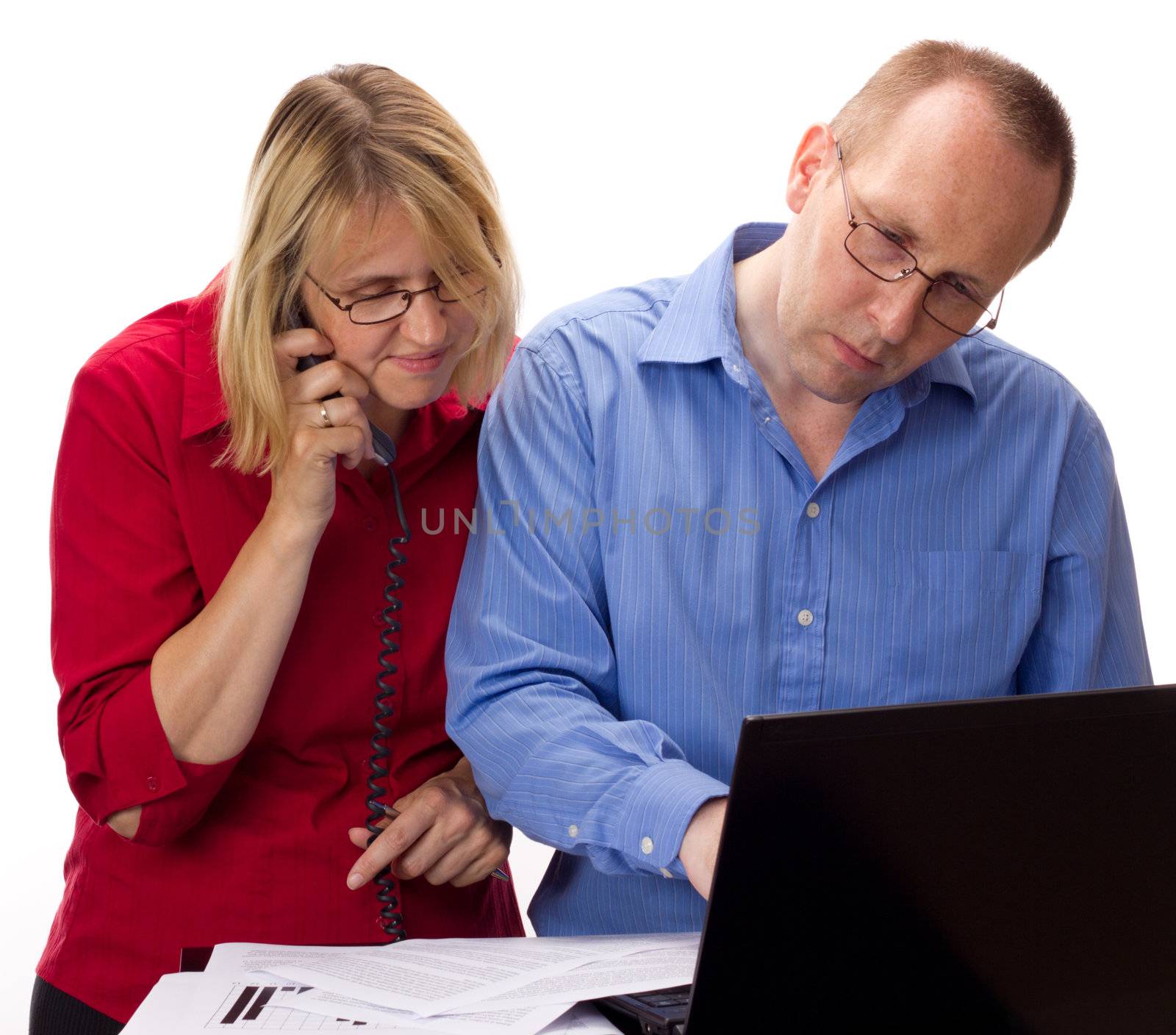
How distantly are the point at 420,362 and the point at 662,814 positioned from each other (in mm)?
699

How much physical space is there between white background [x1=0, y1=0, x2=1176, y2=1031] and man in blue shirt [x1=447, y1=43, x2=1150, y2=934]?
5.96ft

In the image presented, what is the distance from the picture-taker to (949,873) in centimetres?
111

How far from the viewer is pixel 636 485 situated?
1.81 meters

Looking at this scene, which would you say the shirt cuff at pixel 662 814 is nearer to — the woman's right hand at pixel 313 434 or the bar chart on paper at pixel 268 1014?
the bar chart on paper at pixel 268 1014

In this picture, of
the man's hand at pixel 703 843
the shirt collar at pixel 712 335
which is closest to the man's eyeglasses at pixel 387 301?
the shirt collar at pixel 712 335

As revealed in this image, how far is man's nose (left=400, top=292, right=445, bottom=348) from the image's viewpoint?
1729mm

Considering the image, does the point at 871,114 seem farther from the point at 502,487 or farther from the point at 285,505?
the point at 285,505

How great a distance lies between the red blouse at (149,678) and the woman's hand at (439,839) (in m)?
0.06

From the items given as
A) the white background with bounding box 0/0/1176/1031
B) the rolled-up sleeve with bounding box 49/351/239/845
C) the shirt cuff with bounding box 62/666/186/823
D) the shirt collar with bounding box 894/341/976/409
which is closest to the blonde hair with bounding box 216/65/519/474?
the rolled-up sleeve with bounding box 49/351/239/845

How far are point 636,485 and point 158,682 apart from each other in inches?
26.3

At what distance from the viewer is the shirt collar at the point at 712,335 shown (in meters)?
1.84

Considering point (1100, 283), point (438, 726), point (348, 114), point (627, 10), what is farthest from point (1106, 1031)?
point (1100, 283)

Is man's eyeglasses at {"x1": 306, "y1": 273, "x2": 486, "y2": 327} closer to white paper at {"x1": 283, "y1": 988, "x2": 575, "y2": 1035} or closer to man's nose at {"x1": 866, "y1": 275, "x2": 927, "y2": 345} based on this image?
man's nose at {"x1": 866, "y1": 275, "x2": 927, "y2": 345}

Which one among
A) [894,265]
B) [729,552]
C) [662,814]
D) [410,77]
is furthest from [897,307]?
[410,77]
